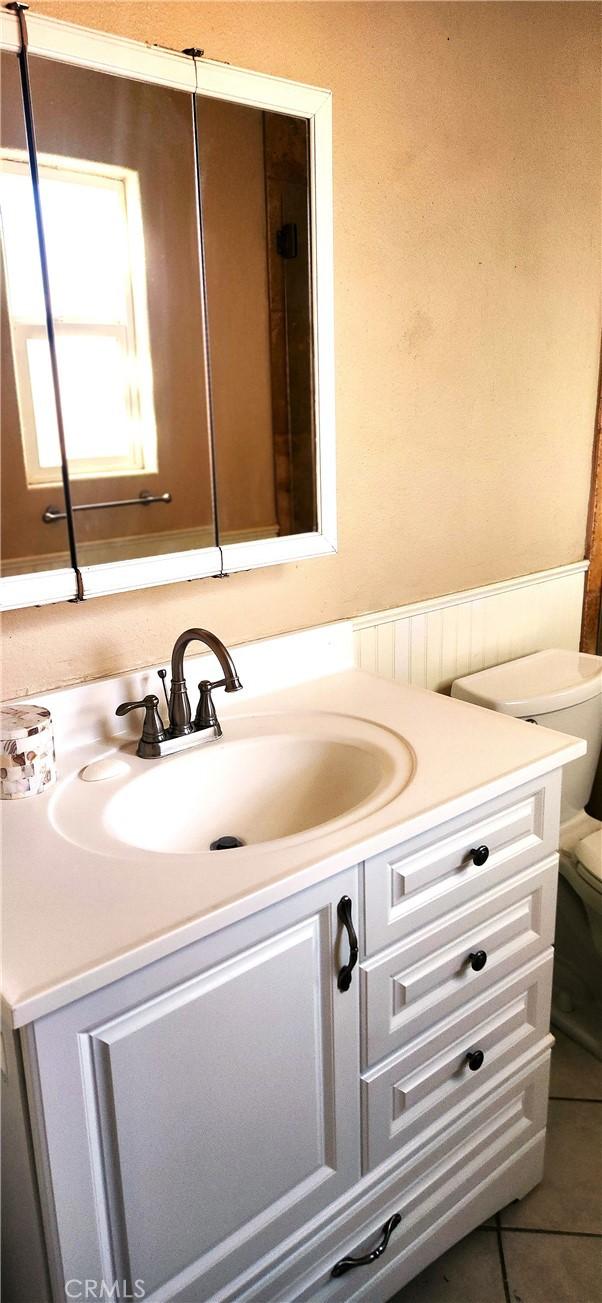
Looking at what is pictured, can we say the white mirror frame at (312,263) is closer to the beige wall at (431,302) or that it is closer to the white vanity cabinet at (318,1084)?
the beige wall at (431,302)

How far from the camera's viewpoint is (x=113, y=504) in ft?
4.15

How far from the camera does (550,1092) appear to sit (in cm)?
178

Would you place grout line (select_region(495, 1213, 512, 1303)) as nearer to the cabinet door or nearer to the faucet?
the cabinet door

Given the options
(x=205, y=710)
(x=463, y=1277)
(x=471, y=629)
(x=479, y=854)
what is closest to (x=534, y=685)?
(x=471, y=629)

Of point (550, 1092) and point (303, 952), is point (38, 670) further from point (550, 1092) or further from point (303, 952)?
point (550, 1092)

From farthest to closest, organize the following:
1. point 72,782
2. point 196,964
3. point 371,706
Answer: point 371,706 → point 72,782 → point 196,964

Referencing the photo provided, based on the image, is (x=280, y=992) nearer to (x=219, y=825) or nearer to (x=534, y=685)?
(x=219, y=825)

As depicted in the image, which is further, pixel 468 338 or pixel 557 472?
pixel 557 472

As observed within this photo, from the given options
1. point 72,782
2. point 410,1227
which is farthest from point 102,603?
point 410,1227

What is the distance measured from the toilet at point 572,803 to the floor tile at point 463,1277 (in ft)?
1.80

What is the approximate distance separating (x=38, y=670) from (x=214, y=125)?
0.84m

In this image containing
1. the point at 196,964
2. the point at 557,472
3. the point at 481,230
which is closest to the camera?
the point at 196,964

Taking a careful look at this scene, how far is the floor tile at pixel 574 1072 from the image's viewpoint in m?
1.78

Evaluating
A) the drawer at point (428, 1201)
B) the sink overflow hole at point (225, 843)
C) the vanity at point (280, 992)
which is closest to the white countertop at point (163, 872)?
the vanity at point (280, 992)
